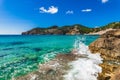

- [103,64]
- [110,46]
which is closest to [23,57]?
[110,46]

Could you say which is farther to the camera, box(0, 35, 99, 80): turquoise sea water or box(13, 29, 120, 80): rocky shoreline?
box(0, 35, 99, 80): turquoise sea water

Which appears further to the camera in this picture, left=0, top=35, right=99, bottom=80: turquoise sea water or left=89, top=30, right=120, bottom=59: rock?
left=89, top=30, right=120, bottom=59: rock

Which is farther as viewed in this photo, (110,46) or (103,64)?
(110,46)

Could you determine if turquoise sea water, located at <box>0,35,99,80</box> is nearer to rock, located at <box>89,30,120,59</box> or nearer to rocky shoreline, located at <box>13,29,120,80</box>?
rocky shoreline, located at <box>13,29,120,80</box>

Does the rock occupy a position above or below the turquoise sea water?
above

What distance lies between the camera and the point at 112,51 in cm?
2628

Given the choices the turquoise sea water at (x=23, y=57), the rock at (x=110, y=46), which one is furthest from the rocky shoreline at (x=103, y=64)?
the turquoise sea water at (x=23, y=57)

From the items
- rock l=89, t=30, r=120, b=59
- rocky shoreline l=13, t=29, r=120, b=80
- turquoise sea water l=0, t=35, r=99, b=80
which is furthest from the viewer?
rock l=89, t=30, r=120, b=59

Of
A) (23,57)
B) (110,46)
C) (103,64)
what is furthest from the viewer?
(23,57)

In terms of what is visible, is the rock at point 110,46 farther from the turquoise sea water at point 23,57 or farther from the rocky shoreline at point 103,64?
the turquoise sea water at point 23,57

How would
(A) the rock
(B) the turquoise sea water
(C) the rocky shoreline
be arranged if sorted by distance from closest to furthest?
(C) the rocky shoreline → (B) the turquoise sea water → (A) the rock

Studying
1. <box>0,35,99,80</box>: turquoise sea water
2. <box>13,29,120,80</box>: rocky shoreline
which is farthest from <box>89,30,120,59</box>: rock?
<box>0,35,99,80</box>: turquoise sea water

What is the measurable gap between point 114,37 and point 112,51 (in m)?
3.91

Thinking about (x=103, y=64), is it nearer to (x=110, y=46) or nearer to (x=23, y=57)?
(x=110, y=46)
